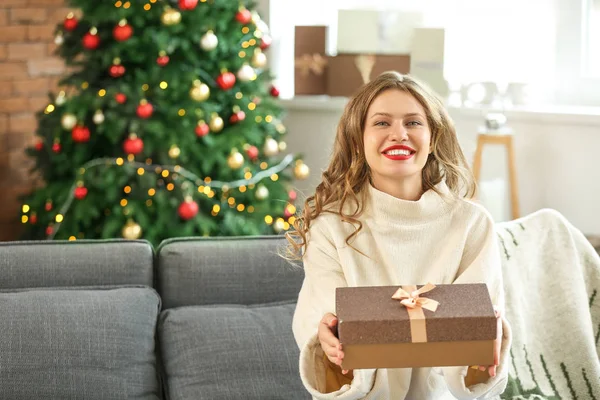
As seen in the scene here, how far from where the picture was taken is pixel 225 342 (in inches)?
97.8

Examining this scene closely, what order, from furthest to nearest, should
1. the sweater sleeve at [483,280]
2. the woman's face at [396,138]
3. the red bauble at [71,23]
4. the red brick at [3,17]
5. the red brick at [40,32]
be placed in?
the red brick at [40,32] → the red brick at [3,17] → the red bauble at [71,23] → the woman's face at [396,138] → the sweater sleeve at [483,280]

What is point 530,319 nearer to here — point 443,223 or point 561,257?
point 561,257

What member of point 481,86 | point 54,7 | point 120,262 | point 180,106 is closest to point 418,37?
point 481,86

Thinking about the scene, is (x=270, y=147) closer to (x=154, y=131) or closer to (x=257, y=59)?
(x=257, y=59)

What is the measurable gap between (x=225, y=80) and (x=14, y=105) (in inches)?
54.9

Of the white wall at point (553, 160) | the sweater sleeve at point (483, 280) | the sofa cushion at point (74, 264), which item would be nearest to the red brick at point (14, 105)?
the white wall at point (553, 160)

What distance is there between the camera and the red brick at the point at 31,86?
492 cm

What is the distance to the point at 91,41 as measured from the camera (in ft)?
13.0

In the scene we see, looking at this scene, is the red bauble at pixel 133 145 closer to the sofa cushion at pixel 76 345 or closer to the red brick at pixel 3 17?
the red brick at pixel 3 17

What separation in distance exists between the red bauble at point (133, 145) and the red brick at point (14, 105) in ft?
4.13

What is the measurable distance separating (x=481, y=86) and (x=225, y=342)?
237 centimetres

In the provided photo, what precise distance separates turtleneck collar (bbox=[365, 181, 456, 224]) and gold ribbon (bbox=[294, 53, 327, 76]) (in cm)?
272

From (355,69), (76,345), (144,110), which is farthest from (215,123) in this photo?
(76,345)

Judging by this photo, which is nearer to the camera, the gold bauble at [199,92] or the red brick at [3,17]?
the gold bauble at [199,92]
